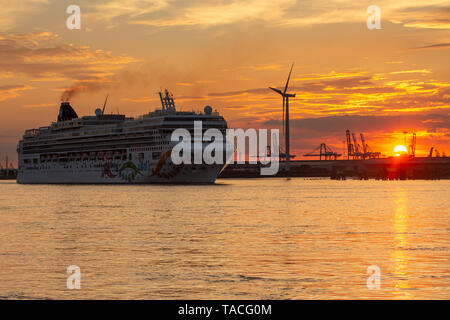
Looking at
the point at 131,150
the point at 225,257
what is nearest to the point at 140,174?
the point at 131,150

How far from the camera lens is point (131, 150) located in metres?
166

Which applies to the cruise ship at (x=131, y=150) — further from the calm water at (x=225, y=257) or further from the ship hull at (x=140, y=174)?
the calm water at (x=225, y=257)

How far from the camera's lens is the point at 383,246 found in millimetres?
38594

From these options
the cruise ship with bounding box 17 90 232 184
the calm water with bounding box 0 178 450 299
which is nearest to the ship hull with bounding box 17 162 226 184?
the cruise ship with bounding box 17 90 232 184

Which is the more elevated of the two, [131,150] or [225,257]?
[131,150]

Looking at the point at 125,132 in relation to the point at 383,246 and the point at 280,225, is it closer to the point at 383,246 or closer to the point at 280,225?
the point at 280,225

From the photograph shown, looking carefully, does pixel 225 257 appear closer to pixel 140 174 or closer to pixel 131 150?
pixel 140 174

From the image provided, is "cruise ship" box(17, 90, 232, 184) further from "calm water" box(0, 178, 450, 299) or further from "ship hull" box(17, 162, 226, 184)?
"calm water" box(0, 178, 450, 299)

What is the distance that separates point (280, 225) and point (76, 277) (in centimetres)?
2763

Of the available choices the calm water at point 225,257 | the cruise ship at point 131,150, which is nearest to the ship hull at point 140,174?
the cruise ship at point 131,150

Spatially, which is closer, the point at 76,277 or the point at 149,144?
the point at 76,277

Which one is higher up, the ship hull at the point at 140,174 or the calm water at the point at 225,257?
the ship hull at the point at 140,174

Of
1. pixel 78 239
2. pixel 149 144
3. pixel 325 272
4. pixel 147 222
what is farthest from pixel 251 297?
pixel 149 144

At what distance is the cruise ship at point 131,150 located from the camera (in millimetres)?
149250
